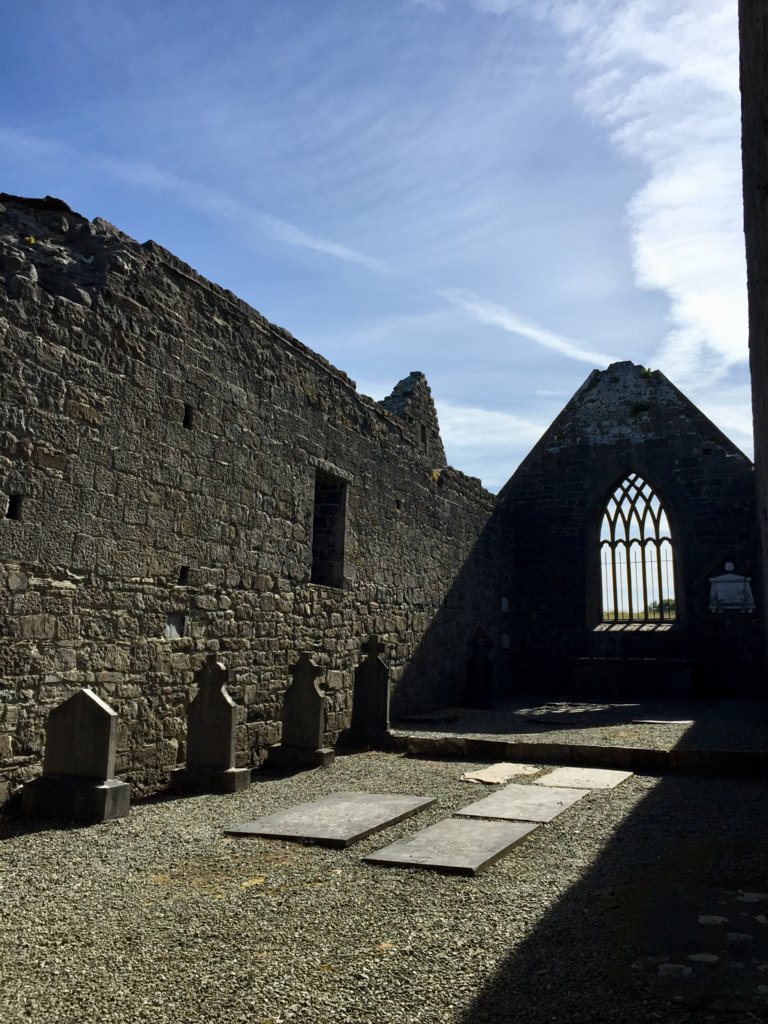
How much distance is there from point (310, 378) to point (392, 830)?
544cm

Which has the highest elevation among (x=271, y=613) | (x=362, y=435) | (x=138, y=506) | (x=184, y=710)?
(x=362, y=435)

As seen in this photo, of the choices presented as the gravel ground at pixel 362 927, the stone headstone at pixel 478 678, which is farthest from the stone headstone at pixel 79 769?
the stone headstone at pixel 478 678

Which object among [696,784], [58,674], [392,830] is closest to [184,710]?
[58,674]

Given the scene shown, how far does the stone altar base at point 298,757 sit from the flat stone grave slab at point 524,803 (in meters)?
1.93

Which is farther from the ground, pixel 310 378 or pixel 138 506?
pixel 310 378

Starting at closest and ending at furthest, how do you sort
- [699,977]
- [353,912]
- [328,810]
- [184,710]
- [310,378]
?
[699,977], [353,912], [328,810], [184,710], [310,378]

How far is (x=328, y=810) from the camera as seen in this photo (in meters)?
5.46

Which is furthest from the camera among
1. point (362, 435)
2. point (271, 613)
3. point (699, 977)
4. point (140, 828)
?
point (362, 435)

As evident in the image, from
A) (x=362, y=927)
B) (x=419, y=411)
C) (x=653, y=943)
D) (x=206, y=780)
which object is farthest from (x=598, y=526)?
(x=362, y=927)

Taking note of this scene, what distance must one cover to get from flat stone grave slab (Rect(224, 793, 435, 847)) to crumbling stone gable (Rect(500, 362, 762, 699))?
9.65 metres

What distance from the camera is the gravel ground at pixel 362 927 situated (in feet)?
8.29

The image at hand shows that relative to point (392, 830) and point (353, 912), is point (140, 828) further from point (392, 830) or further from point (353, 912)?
point (353, 912)

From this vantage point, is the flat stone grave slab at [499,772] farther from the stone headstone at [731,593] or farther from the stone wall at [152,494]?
the stone headstone at [731,593]

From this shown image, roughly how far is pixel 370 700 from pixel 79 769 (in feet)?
13.8
